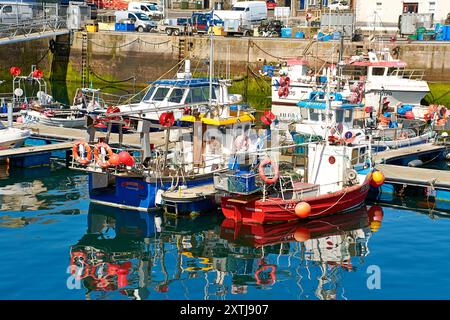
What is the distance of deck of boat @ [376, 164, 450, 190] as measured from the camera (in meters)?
23.1

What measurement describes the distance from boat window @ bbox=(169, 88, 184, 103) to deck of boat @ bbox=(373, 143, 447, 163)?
729 centimetres

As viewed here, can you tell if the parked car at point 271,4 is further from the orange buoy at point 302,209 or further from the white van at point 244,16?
the orange buoy at point 302,209

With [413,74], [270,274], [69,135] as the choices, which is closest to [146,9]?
[413,74]

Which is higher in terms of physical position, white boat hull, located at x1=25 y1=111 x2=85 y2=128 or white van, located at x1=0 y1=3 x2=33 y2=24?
white van, located at x1=0 y1=3 x2=33 y2=24

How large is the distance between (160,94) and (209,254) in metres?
12.1

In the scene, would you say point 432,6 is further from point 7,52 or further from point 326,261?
point 326,261

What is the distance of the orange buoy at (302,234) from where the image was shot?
64.6ft

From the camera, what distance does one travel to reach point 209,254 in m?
18.7

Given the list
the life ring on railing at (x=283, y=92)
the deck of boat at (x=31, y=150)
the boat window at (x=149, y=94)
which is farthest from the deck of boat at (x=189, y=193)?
the life ring on railing at (x=283, y=92)

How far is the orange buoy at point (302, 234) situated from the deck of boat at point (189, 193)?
2526mm

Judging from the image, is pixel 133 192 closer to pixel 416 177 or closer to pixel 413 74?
pixel 416 177

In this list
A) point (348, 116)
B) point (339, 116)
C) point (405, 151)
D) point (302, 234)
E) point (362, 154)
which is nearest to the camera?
point (302, 234)

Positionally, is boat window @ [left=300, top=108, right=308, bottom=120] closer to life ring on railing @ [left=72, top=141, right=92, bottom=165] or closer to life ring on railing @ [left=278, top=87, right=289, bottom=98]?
life ring on railing @ [left=278, top=87, right=289, bottom=98]

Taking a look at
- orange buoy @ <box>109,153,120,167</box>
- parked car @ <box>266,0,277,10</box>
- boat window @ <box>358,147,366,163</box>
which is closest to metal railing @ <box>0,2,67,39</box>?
parked car @ <box>266,0,277,10</box>
